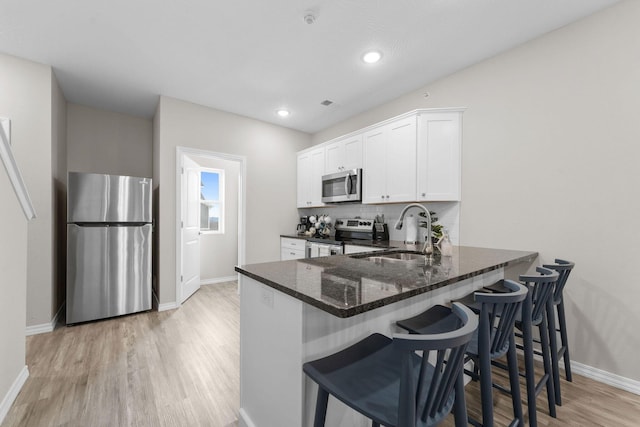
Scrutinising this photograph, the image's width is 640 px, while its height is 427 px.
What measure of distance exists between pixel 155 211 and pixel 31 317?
1761 mm

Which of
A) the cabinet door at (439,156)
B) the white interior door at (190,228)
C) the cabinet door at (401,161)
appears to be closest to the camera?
the cabinet door at (439,156)

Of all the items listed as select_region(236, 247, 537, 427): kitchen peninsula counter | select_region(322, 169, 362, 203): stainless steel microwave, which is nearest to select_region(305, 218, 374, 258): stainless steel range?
select_region(322, 169, 362, 203): stainless steel microwave

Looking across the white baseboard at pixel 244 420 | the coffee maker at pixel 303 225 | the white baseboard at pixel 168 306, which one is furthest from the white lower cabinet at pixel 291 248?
the white baseboard at pixel 244 420

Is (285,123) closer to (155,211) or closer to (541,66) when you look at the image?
(155,211)

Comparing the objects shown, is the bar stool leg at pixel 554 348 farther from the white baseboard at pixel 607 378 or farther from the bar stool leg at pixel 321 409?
the bar stool leg at pixel 321 409

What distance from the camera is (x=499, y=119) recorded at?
260 cm

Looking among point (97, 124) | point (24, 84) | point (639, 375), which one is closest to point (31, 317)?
point (24, 84)

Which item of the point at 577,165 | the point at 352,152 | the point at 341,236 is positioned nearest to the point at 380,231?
the point at 341,236

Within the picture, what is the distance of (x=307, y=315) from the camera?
1084mm

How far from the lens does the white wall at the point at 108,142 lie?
12.6 feet

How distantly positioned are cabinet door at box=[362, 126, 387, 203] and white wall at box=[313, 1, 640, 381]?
98cm

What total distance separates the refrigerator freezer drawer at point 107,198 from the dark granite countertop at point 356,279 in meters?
2.62

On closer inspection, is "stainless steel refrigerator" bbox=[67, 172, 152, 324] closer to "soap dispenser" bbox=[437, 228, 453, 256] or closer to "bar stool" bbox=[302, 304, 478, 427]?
"bar stool" bbox=[302, 304, 478, 427]

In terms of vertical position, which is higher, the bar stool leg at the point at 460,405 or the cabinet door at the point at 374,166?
the cabinet door at the point at 374,166
